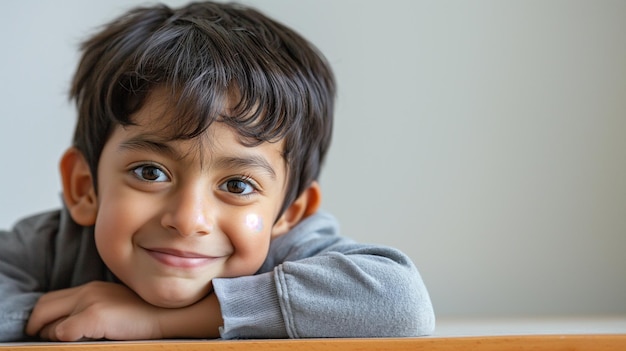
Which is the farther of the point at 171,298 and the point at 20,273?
the point at 20,273

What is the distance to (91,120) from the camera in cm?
107

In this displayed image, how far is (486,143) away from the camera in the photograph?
1503mm

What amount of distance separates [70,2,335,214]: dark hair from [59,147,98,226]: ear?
18 mm

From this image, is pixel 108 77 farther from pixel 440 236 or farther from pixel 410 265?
pixel 440 236

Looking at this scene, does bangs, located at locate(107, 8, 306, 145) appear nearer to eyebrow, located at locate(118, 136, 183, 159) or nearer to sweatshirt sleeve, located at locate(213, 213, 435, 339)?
eyebrow, located at locate(118, 136, 183, 159)

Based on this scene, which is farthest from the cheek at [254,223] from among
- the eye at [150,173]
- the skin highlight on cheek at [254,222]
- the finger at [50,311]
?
the finger at [50,311]

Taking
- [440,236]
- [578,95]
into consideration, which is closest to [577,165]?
[578,95]

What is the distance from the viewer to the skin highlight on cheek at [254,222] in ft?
3.22

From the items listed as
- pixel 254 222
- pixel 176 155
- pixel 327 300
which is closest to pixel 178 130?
pixel 176 155

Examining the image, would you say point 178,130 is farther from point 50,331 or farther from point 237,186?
point 50,331

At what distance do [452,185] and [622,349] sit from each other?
2.61 ft

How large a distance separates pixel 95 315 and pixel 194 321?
0.11 metres

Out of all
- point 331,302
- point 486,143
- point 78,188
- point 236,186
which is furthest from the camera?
point 486,143

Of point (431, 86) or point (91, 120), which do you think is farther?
point (431, 86)
